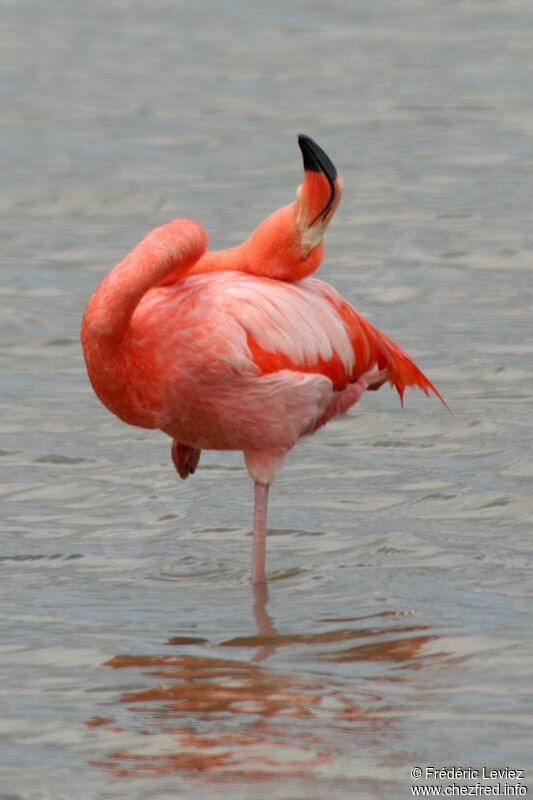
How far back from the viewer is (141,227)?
35.9 feet

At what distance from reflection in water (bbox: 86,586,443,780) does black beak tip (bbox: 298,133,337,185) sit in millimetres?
1475

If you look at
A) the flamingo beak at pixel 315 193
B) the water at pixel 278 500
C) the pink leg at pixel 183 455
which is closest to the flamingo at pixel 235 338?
the flamingo beak at pixel 315 193

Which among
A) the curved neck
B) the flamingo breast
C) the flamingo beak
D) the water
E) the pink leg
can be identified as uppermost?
the flamingo beak

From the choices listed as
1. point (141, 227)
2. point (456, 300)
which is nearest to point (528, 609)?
point (456, 300)

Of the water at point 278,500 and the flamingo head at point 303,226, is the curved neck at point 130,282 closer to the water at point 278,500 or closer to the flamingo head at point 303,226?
the flamingo head at point 303,226

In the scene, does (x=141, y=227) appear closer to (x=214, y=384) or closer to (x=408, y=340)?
(x=408, y=340)

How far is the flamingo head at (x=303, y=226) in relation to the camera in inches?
191

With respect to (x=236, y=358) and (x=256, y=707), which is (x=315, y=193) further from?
(x=256, y=707)

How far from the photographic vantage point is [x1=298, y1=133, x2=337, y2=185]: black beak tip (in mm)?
4805

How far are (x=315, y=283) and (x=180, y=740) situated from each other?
2.08m

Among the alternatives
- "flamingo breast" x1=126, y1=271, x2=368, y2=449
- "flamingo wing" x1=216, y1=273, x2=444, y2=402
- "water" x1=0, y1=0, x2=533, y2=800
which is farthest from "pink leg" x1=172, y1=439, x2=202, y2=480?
"flamingo wing" x1=216, y1=273, x2=444, y2=402

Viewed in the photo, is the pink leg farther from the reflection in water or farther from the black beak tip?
the black beak tip

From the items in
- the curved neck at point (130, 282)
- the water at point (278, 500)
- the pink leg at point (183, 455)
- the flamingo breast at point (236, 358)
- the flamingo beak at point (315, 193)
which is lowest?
the water at point (278, 500)

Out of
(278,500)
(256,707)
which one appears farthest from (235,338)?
(278,500)
